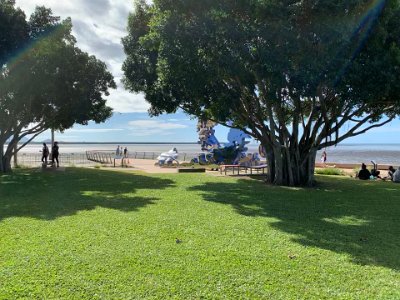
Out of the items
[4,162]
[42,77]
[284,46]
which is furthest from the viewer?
[4,162]

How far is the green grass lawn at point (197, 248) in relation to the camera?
4410 millimetres

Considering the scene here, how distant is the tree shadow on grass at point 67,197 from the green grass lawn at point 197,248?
2.3 inches

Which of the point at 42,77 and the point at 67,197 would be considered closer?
the point at 67,197

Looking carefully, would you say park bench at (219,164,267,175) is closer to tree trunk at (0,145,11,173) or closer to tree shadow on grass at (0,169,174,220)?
tree shadow on grass at (0,169,174,220)

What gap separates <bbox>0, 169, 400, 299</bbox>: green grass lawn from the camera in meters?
4.41

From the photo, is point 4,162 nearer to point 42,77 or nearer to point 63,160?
point 42,77

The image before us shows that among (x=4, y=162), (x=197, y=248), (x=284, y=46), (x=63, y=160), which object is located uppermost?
(x=284, y=46)

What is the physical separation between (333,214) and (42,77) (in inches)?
575

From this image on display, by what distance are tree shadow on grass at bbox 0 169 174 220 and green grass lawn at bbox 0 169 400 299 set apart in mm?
58

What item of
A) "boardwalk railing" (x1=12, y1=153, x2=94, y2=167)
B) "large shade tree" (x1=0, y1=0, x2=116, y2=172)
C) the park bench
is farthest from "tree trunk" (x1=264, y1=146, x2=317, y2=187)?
"boardwalk railing" (x1=12, y1=153, x2=94, y2=167)

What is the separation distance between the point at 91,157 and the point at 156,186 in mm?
27760

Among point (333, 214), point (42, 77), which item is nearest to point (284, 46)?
point (333, 214)

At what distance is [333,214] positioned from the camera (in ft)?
30.0

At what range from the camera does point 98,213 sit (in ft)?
28.9
